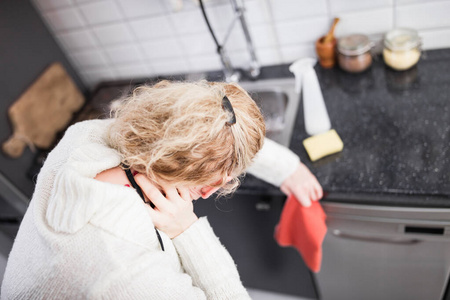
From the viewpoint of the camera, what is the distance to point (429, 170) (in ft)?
3.09

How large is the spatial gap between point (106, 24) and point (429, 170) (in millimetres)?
1422

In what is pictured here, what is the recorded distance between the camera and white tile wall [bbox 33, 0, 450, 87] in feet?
4.05

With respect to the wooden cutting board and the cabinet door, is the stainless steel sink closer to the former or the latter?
the cabinet door

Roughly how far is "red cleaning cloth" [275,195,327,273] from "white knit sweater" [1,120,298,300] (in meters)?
0.46

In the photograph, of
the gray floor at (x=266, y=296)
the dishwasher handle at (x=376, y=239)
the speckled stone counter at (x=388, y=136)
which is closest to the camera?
the speckled stone counter at (x=388, y=136)

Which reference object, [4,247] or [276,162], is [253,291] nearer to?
[276,162]

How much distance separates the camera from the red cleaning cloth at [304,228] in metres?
1.03

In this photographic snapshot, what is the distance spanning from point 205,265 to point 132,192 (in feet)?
0.84

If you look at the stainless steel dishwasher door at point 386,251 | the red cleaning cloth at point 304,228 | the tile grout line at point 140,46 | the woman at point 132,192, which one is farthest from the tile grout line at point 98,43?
the stainless steel dishwasher door at point 386,251

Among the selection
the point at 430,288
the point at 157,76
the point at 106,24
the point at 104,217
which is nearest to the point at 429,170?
the point at 430,288

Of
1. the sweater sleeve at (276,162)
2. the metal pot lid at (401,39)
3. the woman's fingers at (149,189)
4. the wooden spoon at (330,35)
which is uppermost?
the woman's fingers at (149,189)

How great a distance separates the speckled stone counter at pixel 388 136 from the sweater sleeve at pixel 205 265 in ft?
1.20

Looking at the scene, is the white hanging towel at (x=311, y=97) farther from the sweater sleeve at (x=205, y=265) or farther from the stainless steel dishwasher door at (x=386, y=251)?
the sweater sleeve at (x=205, y=265)

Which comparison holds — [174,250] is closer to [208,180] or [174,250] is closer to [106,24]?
[208,180]
